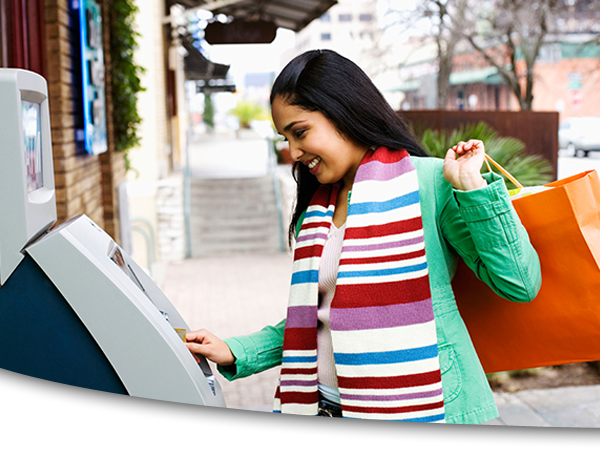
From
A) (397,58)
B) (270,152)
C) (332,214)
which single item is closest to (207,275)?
(270,152)

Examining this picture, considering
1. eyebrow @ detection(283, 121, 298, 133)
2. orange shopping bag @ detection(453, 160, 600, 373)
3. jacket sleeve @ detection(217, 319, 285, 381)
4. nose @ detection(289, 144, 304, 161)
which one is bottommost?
jacket sleeve @ detection(217, 319, 285, 381)

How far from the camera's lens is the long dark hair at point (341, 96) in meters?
1.68

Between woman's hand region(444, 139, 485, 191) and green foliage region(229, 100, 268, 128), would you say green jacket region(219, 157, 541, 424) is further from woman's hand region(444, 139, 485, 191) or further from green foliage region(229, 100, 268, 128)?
green foliage region(229, 100, 268, 128)

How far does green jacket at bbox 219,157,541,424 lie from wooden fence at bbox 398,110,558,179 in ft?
19.7

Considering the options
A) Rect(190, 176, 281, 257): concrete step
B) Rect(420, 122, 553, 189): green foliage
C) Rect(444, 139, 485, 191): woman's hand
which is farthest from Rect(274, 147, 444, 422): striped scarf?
Rect(190, 176, 281, 257): concrete step

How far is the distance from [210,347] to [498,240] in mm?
808

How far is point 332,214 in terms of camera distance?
1854 millimetres

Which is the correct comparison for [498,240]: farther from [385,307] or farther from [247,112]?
[247,112]

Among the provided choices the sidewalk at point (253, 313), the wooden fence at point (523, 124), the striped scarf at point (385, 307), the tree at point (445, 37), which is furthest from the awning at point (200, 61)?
the striped scarf at point (385, 307)

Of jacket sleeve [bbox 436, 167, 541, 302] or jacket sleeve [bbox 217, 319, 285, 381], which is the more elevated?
jacket sleeve [bbox 436, 167, 541, 302]

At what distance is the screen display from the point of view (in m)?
1.63

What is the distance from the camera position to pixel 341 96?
168 centimetres

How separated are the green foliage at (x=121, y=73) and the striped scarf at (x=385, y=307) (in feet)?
16.1

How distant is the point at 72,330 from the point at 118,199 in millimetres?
4518
